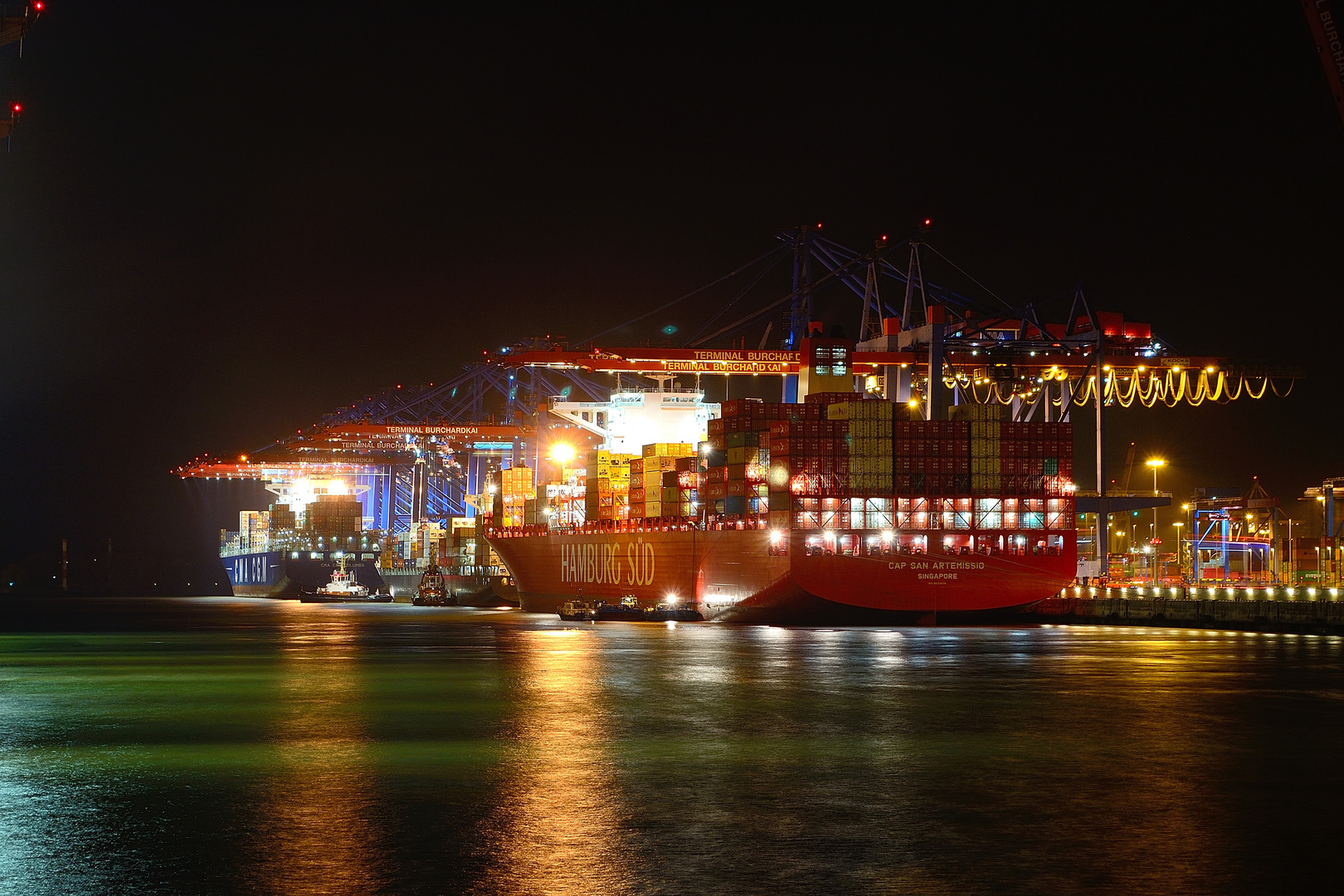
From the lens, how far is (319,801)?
13.2 m

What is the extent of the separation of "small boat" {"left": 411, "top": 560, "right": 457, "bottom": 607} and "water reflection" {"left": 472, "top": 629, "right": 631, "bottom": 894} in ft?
293

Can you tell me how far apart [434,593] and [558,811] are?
104 meters

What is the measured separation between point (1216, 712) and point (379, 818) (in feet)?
49.1

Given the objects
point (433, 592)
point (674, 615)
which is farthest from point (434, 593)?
point (674, 615)

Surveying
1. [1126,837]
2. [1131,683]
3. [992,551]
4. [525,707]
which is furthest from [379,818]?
[992,551]

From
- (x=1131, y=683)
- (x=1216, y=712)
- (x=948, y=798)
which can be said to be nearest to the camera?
(x=948, y=798)

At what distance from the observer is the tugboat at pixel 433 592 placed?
11269 cm

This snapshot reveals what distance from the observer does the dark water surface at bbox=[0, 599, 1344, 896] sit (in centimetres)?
1019

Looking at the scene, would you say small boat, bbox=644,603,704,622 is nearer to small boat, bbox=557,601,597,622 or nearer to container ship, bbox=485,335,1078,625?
container ship, bbox=485,335,1078,625

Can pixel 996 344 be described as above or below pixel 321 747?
above

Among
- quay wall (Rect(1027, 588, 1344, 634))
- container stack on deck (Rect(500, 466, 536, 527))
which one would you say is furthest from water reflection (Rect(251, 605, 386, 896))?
container stack on deck (Rect(500, 466, 536, 527))

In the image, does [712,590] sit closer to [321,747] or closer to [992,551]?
[992,551]

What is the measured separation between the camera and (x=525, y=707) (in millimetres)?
22828

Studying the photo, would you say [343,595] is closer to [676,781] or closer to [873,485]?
[873,485]
